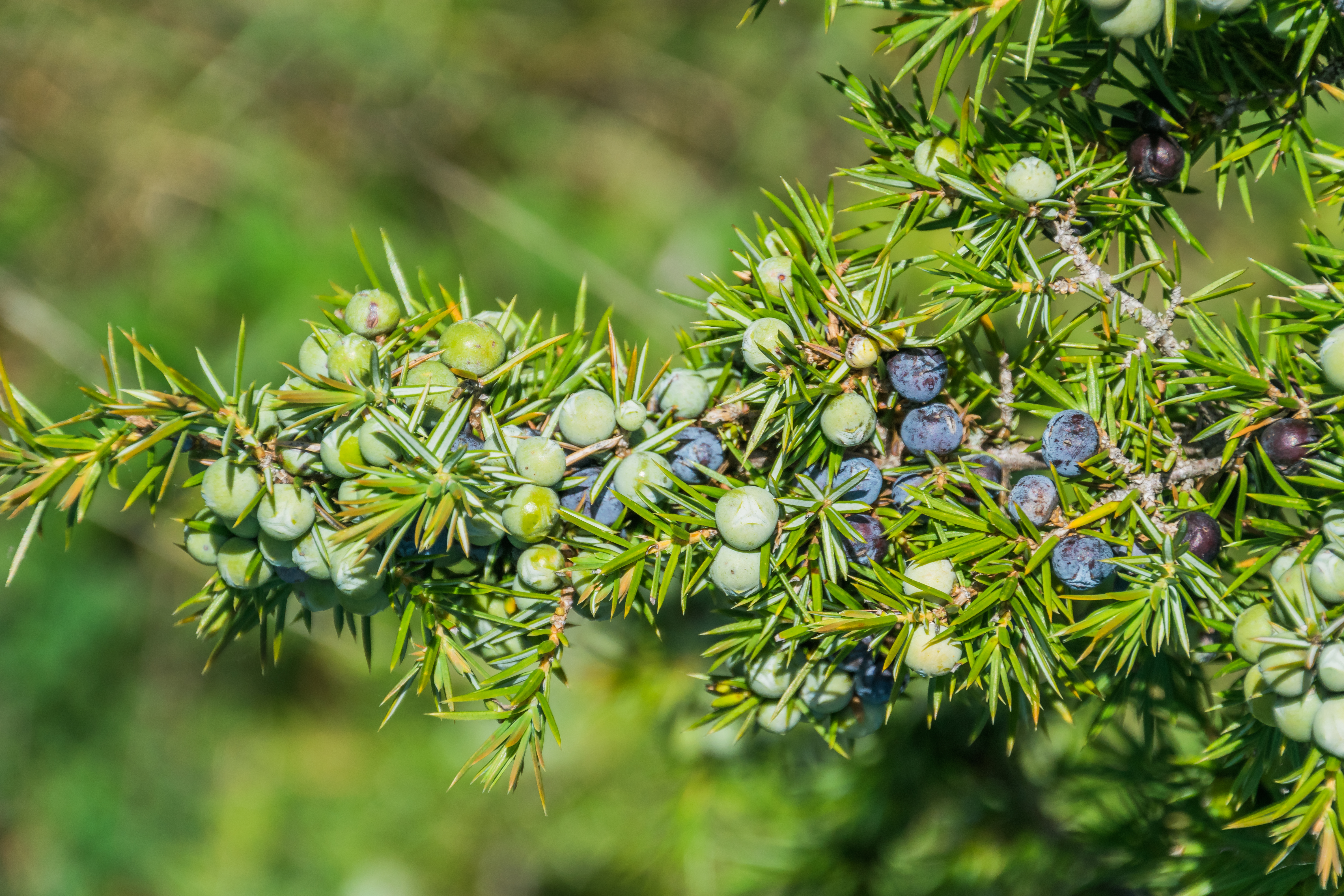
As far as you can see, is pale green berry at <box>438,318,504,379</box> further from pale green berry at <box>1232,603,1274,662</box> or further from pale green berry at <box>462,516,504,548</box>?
pale green berry at <box>1232,603,1274,662</box>

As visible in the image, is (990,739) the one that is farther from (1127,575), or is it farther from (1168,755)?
(1127,575)

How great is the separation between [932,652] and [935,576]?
0.05 metres

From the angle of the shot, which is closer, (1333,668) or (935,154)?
(1333,668)

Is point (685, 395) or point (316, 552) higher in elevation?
point (685, 395)

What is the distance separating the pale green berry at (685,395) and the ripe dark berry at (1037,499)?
0.22 meters

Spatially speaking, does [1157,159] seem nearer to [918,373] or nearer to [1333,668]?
[918,373]

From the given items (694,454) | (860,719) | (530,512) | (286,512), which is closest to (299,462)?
(286,512)

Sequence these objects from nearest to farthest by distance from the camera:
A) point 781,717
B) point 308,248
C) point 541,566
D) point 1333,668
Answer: point 1333,668 < point 541,566 < point 781,717 < point 308,248

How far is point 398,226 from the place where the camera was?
2.63 meters

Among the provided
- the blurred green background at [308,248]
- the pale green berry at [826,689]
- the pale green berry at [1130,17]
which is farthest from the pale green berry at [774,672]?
the blurred green background at [308,248]

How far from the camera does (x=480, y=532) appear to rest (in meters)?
0.60

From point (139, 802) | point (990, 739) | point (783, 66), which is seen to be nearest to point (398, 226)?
point (783, 66)

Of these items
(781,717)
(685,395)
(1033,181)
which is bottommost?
(781,717)

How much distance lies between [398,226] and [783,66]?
1.28 meters
